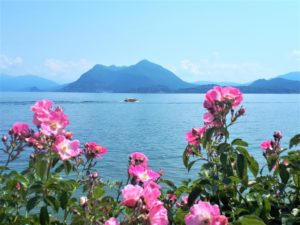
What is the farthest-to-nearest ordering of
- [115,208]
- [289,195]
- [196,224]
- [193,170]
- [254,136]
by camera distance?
[254,136], [193,170], [289,195], [115,208], [196,224]

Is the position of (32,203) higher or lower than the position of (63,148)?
lower

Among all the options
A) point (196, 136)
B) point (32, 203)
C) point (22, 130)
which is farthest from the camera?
point (196, 136)

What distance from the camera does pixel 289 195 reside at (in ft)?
11.0

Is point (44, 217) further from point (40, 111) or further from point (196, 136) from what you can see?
point (196, 136)

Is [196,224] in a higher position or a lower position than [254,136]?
higher

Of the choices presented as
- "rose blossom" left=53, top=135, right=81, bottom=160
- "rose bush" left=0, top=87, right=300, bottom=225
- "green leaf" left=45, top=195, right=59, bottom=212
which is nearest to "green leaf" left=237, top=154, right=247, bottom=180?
"rose bush" left=0, top=87, right=300, bottom=225

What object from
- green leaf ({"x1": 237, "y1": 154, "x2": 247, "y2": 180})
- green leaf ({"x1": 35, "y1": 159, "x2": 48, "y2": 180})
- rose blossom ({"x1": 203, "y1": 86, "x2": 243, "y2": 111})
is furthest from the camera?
rose blossom ({"x1": 203, "y1": 86, "x2": 243, "y2": 111})

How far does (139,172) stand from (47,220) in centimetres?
58

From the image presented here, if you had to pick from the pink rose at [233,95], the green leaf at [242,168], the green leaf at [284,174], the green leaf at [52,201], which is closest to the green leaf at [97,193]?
the green leaf at [52,201]

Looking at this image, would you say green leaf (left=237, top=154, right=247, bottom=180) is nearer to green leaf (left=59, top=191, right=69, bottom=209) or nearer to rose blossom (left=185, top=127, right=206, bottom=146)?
rose blossom (left=185, top=127, right=206, bottom=146)

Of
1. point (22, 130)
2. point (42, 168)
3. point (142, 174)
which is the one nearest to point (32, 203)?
point (42, 168)

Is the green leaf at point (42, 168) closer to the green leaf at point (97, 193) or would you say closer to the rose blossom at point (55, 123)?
the rose blossom at point (55, 123)

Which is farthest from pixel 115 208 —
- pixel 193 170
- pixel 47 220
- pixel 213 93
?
pixel 193 170

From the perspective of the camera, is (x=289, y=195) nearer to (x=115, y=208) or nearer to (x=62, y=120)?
(x=115, y=208)
